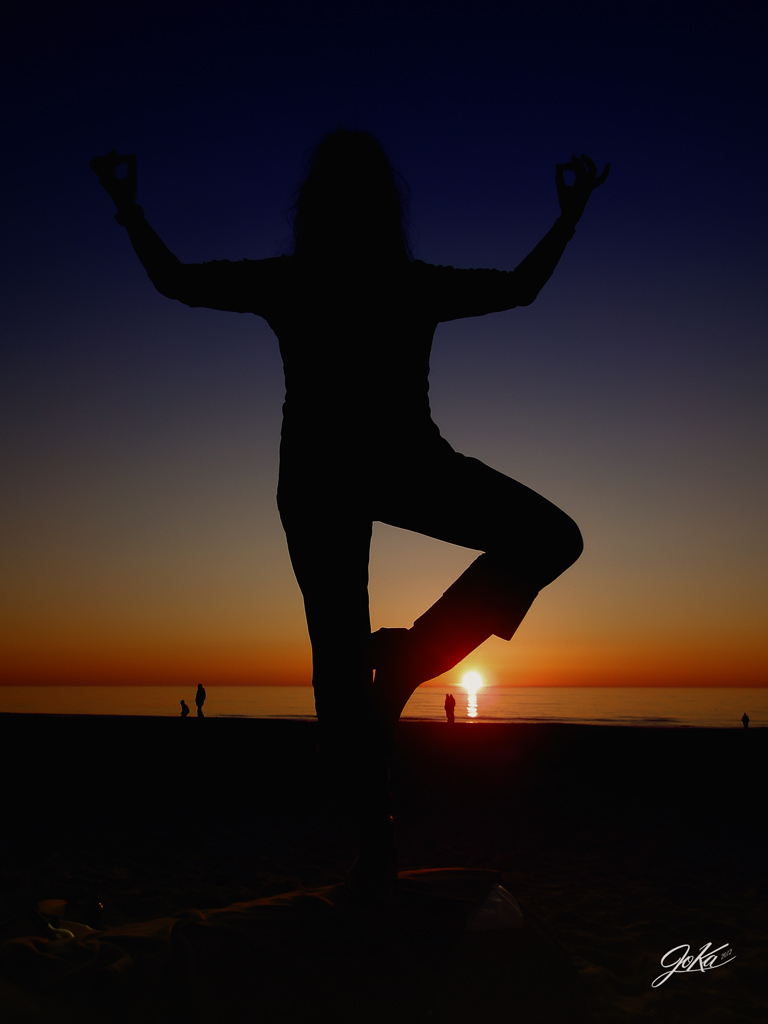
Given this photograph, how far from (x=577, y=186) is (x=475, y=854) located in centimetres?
645

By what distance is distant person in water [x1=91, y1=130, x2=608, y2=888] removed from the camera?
1.87m

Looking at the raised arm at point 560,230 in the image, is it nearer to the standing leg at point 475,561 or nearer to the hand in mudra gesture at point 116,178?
the standing leg at point 475,561

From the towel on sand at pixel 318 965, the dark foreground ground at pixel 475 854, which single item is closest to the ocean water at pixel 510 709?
the dark foreground ground at pixel 475 854

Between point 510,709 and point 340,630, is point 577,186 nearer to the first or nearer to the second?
point 340,630

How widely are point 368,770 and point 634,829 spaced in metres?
7.27

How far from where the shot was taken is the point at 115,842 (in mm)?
6539

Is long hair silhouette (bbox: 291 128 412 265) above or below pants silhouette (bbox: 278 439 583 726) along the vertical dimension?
above

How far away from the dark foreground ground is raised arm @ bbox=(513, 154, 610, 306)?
2.25 m

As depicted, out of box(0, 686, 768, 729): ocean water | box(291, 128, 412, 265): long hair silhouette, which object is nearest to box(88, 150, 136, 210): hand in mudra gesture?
box(291, 128, 412, 265): long hair silhouette

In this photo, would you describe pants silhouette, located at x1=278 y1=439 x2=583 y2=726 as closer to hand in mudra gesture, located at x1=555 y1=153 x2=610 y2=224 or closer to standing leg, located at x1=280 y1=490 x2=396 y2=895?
standing leg, located at x1=280 y1=490 x2=396 y2=895

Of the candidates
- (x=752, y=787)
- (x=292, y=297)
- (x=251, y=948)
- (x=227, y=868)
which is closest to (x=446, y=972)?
(x=251, y=948)

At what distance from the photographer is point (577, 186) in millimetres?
2107

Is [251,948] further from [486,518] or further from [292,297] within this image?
[292,297]

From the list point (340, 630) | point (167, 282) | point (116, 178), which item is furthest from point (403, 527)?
point (116, 178)
